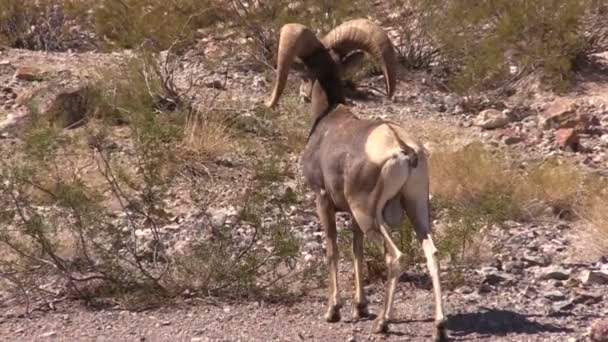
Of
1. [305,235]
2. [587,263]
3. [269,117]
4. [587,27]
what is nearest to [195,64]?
[269,117]

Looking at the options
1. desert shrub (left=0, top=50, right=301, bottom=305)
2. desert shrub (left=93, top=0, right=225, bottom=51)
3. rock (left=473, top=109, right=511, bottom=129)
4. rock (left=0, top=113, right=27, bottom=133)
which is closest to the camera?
desert shrub (left=0, top=50, right=301, bottom=305)

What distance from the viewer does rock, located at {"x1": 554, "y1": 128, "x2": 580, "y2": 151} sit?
1470 centimetres

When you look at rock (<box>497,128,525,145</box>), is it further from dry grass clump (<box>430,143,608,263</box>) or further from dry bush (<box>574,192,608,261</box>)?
dry bush (<box>574,192,608,261</box>)

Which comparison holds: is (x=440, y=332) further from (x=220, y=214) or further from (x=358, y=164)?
(x=220, y=214)

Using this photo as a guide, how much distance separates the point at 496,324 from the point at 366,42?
7.56ft

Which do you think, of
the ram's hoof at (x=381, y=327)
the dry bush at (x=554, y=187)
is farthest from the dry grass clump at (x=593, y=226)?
the ram's hoof at (x=381, y=327)

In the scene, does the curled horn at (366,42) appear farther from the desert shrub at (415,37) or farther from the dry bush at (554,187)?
the desert shrub at (415,37)

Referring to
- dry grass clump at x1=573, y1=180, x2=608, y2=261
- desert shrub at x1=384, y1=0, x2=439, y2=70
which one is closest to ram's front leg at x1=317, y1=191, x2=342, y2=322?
dry grass clump at x1=573, y1=180, x2=608, y2=261

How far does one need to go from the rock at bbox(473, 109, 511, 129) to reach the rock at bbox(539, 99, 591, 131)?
51 centimetres

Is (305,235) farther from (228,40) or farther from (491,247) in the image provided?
(228,40)

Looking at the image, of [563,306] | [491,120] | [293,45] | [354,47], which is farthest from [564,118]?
[293,45]

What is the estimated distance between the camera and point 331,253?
27.3 ft

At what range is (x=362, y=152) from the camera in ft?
25.1

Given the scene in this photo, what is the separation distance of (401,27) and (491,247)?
361 inches
